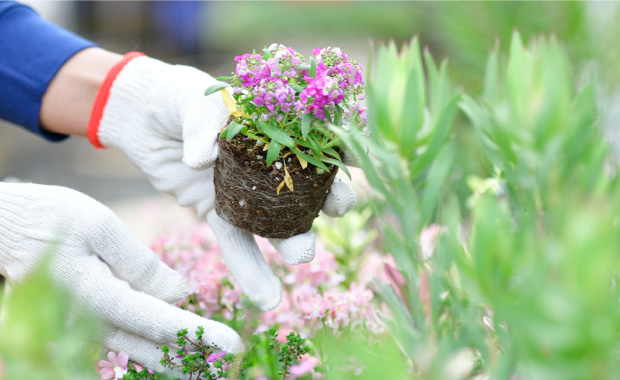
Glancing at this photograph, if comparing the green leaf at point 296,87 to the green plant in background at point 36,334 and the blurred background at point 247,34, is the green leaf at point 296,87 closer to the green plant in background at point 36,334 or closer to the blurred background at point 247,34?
the blurred background at point 247,34

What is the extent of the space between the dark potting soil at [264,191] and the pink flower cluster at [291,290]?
A: 0.14 meters

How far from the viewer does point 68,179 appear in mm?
4078

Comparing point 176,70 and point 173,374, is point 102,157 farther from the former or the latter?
point 173,374

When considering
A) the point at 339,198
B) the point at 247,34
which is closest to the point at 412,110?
the point at 339,198

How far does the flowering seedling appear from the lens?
2.62 ft

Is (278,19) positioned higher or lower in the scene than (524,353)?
lower

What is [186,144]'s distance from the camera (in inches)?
37.2

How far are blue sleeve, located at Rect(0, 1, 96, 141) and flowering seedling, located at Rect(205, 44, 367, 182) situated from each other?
54 cm

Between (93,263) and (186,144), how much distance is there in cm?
23

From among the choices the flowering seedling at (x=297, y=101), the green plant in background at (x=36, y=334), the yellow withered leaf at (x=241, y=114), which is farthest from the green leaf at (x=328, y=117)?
the green plant in background at (x=36, y=334)

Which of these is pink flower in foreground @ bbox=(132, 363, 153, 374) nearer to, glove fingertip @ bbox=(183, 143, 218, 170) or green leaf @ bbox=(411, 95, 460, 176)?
glove fingertip @ bbox=(183, 143, 218, 170)

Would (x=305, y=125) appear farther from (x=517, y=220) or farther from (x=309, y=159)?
(x=517, y=220)

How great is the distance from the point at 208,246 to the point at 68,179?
124 inches

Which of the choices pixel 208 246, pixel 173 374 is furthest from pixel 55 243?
pixel 208 246
